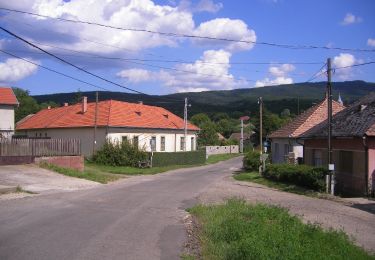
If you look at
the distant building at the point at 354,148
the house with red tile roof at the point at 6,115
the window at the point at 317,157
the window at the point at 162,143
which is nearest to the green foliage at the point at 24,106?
the window at the point at 162,143

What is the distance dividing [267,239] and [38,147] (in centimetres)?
2743

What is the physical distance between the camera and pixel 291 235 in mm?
10000

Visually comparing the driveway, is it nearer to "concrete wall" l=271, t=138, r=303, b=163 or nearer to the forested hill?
"concrete wall" l=271, t=138, r=303, b=163

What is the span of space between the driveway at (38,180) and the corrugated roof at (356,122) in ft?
43.3

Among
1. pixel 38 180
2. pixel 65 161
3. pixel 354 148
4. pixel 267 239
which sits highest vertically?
pixel 354 148

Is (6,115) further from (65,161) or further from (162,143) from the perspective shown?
(162,143)


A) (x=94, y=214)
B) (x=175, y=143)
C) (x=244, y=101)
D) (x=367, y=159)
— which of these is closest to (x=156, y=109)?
(x=175, y=143)

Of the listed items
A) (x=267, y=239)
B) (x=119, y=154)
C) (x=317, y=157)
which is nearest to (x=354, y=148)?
(x=317, y=157)

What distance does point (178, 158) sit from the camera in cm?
5378

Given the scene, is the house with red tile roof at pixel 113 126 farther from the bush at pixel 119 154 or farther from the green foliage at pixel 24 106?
the green foliage at pixel 24 106

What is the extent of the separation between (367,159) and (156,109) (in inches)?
1712

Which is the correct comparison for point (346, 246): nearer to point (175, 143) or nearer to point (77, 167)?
point (77, 167)

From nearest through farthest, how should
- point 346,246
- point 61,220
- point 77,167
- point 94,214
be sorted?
1. point 346,246
2. point 61,220
3. point 94,214
4. point 77,167

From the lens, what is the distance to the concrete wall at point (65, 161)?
112 ft
